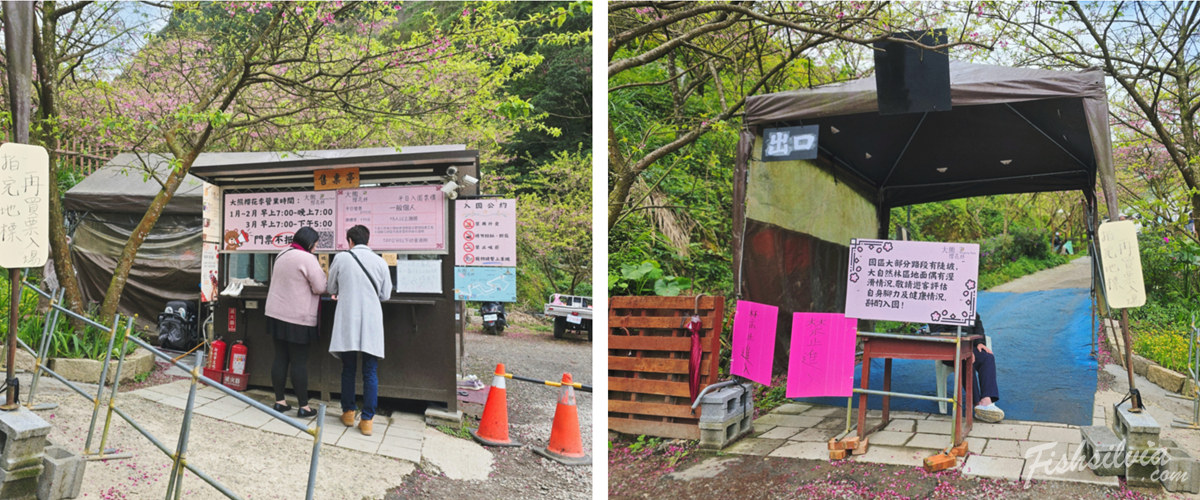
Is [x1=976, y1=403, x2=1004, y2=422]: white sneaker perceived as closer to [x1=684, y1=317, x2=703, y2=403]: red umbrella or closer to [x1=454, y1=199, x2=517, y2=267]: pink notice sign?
[x1=684, y1=317, x2=703, y2=403]: red umbrella

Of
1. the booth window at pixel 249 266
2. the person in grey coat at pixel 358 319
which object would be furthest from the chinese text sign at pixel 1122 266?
the booth window at pixel 249 266

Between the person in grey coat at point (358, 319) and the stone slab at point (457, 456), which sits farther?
the person in grey coat at point (358, 319)

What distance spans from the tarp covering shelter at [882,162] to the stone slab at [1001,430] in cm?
167

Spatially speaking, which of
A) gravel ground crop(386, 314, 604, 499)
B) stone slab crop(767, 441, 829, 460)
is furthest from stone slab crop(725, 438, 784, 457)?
gravel ground crop(386, 314, 604, 499)

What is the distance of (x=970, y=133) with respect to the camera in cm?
695

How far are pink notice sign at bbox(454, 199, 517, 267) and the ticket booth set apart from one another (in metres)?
0.24

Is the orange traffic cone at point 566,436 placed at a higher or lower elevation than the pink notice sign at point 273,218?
lower

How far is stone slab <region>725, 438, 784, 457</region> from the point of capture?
16.8 ft

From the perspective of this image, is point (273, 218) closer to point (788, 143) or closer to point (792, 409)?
point (788, 143)

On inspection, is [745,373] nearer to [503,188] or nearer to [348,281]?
[348,281]

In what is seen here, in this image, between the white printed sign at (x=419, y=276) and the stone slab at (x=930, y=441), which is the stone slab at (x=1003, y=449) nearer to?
the stone slab at (x=930, y=441)

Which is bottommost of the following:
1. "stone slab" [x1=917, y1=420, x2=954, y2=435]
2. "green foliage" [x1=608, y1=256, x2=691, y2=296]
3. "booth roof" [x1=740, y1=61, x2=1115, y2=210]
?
"stone slab" [x1=917, y1=420, x2=954, y2=435]

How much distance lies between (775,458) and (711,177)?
541cm

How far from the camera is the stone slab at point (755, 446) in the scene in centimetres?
511
